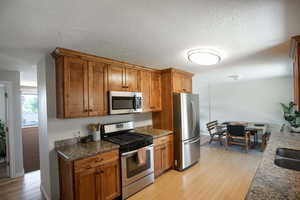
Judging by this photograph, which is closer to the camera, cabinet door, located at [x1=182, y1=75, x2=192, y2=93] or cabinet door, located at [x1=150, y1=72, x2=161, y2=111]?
cabinet door, located at [x1=150, y1=72, x2=161, y2=111]

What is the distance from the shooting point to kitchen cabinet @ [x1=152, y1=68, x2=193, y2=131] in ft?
10.9

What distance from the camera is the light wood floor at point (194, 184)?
2.45m

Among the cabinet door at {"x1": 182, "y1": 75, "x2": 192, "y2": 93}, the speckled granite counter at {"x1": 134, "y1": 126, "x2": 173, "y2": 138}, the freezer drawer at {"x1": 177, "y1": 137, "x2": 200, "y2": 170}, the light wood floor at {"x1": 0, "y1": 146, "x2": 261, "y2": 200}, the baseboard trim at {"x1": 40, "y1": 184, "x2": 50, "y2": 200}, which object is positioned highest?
the cabinet door at {"x1": 182, "y1": 75, "x2": 192, "y2": 93}

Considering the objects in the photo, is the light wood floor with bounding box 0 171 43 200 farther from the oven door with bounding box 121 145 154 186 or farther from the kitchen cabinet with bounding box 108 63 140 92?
the kitchen cabinet with bounding box 108 63 140 92

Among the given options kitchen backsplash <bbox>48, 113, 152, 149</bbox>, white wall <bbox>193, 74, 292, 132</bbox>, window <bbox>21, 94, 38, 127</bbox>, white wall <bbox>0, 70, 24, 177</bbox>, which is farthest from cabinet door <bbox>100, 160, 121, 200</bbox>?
window <bbox>21, 94, 38, 127</bbox>

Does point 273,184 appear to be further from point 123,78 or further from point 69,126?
point 69,126

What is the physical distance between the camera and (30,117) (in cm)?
539

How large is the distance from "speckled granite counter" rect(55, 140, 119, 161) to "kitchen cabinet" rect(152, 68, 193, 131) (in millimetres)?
1472

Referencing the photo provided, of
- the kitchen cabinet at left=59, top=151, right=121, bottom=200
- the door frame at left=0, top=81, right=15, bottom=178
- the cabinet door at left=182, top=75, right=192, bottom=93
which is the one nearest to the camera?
the kitchen cabinet at left=59, top=151, right=121, bottom=200

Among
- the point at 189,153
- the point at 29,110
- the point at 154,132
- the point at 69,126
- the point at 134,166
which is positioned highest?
the point at 29,110

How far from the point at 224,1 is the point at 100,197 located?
2600 mm

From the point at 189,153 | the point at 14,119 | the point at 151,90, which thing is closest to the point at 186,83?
the point at 151,90

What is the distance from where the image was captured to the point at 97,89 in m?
2.45

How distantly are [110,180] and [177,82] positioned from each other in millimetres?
2358
